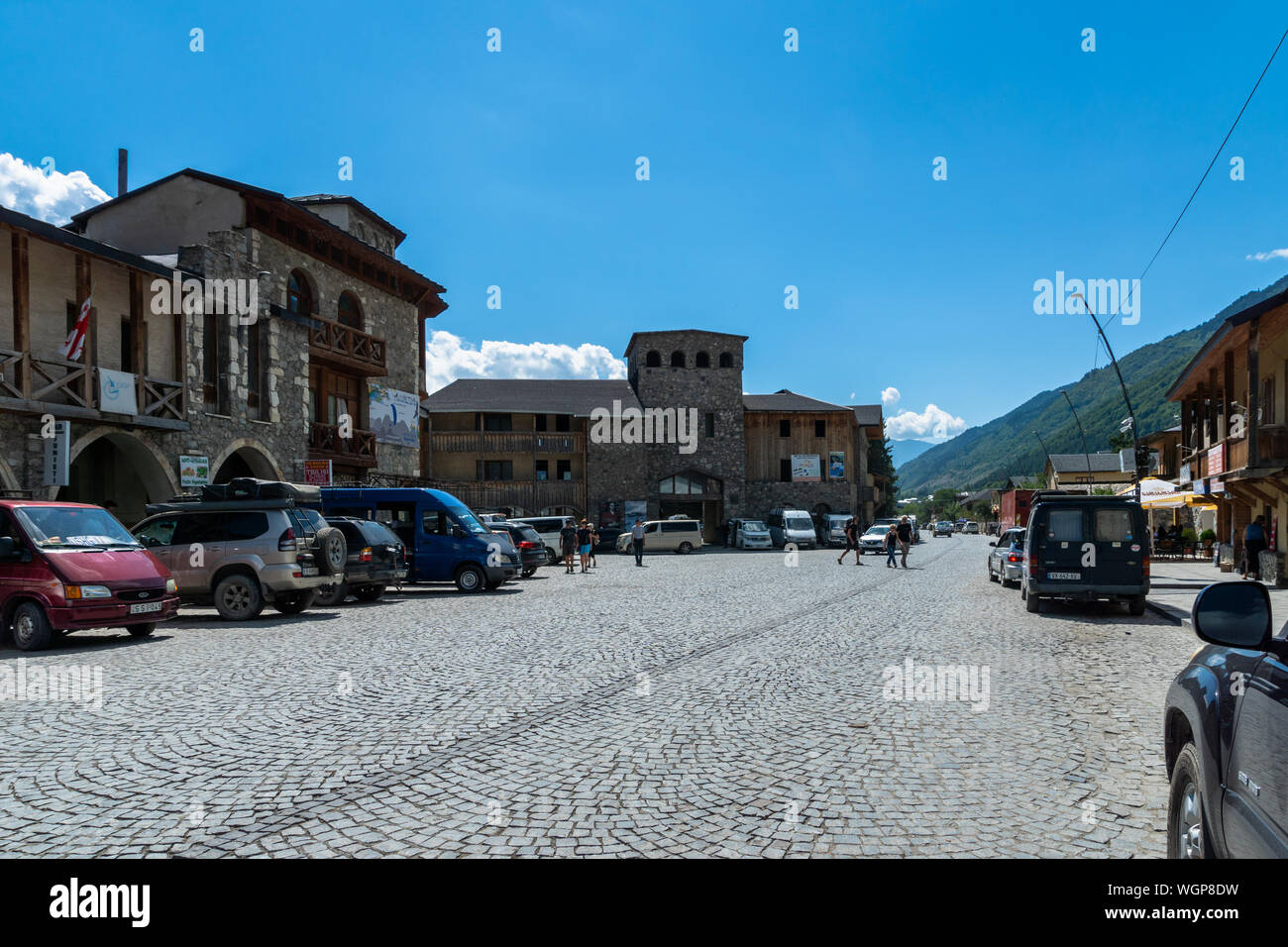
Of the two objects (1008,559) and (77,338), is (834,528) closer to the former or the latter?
(1008,559)

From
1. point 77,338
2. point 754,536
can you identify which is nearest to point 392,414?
point 77,338

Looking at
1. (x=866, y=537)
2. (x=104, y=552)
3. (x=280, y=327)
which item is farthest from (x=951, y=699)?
(x=866, y=537)

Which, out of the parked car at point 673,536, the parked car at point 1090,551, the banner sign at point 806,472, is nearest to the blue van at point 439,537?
the parked car at point 1090,551

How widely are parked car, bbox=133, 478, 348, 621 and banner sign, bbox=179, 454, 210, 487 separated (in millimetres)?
6345

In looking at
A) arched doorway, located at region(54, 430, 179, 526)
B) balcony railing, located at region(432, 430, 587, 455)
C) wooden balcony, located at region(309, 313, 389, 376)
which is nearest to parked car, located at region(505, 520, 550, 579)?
wooden balcony, located at region(309, 313, 389, 376)

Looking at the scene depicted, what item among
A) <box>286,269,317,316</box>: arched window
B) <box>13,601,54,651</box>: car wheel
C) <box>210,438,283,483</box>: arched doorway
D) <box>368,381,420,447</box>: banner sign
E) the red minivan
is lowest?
<box>13,601,54,651</box>: car wheel

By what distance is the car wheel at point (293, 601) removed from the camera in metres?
15.2

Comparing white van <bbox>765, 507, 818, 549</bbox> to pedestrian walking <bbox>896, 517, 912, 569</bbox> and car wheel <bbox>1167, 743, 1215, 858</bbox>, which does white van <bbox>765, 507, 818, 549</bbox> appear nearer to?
pedestrian walking <bbox>896, 517, 912, 569</bbox>

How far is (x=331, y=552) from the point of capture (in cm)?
1513

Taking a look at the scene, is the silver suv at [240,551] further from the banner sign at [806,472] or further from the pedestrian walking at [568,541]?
the banner sign at [806,472]

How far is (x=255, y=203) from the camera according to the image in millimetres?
25094

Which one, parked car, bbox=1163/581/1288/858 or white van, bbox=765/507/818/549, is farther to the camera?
white van, bbox=765/507/818/549

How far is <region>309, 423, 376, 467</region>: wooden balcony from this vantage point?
1103 inches
